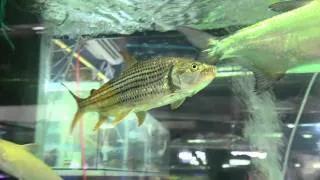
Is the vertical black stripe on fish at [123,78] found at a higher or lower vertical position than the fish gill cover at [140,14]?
lower

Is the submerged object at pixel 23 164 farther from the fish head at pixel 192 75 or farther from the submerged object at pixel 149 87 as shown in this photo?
the fish head at pixel 192 75

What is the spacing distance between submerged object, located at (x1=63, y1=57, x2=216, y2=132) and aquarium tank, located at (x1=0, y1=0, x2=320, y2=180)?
1.33 ft

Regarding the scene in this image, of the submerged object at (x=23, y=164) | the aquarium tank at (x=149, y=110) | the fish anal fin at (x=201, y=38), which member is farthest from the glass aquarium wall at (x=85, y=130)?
the fish anal fin at (x=201, y=38)

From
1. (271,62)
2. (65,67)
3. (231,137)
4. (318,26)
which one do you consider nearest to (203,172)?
(231,137)

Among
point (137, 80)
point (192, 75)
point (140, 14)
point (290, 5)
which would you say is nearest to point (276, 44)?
point (290, 5)

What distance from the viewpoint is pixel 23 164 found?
4.21 feet

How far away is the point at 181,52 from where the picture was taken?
197 centimetres

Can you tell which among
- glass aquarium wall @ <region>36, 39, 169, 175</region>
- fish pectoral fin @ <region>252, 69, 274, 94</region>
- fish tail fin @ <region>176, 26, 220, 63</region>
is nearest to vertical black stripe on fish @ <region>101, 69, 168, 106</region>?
fish tail fin @ <region>176, 26, 220, 63</region>

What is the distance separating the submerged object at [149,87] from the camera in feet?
3.27

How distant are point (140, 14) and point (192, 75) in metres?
1.00

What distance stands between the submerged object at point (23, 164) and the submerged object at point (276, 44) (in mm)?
552

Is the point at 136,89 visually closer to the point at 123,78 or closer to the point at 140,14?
the point at 123,78

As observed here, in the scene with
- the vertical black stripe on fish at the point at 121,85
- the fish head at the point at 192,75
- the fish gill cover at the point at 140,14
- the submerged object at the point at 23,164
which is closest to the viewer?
the fish head at the point at 192,75

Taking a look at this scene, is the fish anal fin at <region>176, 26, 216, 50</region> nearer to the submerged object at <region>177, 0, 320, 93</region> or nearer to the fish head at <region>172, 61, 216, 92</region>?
the submerged object at <region>177, 0, 320, 93</region>
